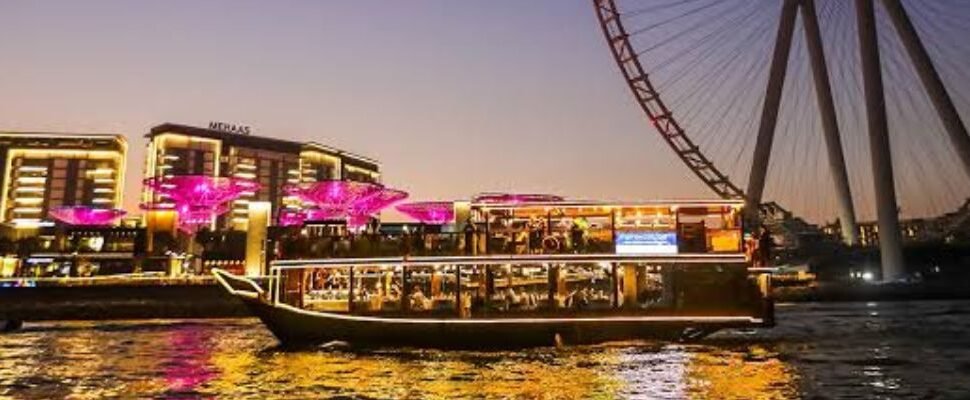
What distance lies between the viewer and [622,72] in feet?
188

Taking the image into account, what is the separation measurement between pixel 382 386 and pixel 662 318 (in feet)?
35.9

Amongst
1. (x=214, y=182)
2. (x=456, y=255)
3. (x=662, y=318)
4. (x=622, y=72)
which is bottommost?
(x=662, y=318)

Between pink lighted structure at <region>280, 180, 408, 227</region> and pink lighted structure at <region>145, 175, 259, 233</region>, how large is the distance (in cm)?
649

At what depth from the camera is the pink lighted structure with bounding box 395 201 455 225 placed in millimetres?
89312

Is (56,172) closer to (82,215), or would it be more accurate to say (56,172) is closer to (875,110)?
(82,215)

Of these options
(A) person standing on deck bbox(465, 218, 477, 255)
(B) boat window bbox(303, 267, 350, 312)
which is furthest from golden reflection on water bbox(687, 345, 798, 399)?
(B) boat window bbox(303, 267, 350, 312)

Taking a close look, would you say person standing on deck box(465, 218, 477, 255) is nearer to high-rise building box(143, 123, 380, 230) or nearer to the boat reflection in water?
the boat reflection in water

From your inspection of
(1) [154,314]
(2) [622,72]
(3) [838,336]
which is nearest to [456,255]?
(3) [838,336]

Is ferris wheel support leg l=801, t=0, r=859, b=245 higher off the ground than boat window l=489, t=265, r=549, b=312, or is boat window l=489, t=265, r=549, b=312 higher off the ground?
ferris wheel support leg l=801, t=0, r=859, b=245

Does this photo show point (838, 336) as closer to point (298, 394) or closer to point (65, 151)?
point (298, 394)

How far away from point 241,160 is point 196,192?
54.7 metres

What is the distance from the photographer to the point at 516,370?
68.5 feet

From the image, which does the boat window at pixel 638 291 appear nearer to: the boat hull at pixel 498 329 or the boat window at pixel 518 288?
the boat hull at pixel 498 329

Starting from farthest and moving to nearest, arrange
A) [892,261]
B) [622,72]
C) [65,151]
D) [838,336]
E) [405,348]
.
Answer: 1. [65,151]
2. [892,261]
3. [622,72]
4. [838,336]
5. [405,348]
